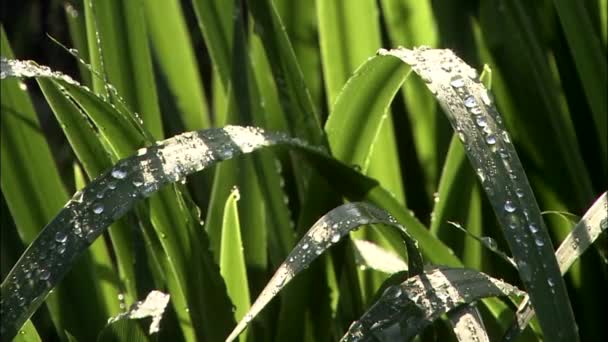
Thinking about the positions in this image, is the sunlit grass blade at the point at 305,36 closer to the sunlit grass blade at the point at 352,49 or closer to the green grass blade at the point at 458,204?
the sunlit grass blade at the point at 352,49

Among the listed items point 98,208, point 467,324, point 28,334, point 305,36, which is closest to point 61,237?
point 98,208

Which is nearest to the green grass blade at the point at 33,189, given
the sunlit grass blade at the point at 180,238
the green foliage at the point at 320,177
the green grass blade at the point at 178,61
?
the green foliage at the point at 320,177

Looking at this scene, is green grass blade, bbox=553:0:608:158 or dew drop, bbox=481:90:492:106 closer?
dew drop, bbox=481:90:492:106

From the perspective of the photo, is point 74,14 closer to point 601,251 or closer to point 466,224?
point 466,224

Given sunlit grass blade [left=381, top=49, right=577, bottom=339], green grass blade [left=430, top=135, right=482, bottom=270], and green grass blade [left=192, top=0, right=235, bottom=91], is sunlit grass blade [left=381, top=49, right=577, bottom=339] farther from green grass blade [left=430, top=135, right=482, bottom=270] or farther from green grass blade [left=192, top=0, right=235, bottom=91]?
green grass blade [left=192, top=0, right=235, bottom=91]

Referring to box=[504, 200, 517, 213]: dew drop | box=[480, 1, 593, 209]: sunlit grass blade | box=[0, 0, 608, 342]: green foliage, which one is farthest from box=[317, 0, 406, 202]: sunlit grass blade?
box=[504, 200, 517, 213]: dew drop

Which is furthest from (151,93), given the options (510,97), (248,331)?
(510,97)
